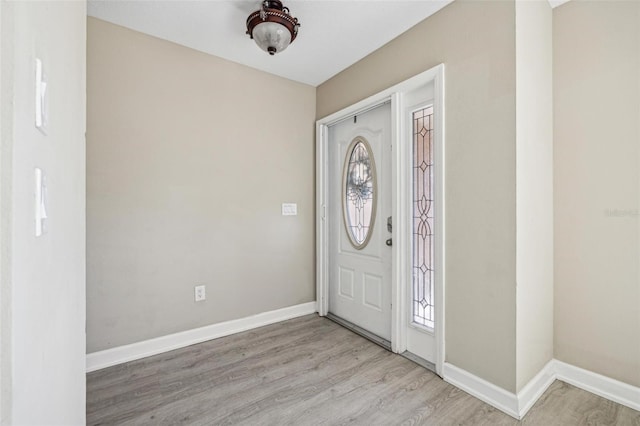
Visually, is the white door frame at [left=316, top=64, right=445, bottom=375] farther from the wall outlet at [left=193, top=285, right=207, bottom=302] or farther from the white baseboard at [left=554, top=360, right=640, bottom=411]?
the wall outlet at [left=193, top=285, right=207, bottom=302]

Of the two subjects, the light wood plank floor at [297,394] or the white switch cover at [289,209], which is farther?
the white switch cover at [289,209]

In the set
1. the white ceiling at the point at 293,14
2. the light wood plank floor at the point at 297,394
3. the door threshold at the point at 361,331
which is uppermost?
the white ceiling at the point at 293,14

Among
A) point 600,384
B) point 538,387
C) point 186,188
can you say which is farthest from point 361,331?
point 186,188

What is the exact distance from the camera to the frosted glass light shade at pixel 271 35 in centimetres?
203

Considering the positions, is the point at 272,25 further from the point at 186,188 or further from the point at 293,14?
the point at 186,188

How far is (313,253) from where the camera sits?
337 cm

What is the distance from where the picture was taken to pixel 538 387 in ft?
6.17

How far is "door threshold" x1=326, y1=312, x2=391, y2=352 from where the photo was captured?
8.32 ft
